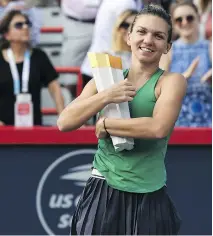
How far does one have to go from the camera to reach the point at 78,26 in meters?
8.30

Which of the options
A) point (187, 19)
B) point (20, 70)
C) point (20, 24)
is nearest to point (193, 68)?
point (187, 19)

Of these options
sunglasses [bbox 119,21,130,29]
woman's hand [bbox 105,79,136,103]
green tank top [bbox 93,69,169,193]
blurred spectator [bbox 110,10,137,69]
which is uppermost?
sunglasses [bbox 119,21,130,29]

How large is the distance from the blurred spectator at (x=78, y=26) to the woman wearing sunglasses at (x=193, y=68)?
1424 mm

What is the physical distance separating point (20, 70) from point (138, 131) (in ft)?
10.7

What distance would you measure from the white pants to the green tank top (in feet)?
15.0

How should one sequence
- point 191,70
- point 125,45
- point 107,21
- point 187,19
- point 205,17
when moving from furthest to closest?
1. point 205,17
2. point 107,21
3. point 187,19
4. point 125,45
5. point 191,70

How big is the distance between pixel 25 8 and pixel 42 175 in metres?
1.97

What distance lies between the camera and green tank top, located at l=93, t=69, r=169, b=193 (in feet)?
12.3

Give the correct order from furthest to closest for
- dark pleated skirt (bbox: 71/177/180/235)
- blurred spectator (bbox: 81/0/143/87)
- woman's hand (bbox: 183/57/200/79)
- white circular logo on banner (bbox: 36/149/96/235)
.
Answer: blurred spectator (bbox: 81/0/143/87)
woman's hand (bbox: 183/57/200/79)
white circular logo on banner (bbox: 36/149/96/235)
dark pleated skirt (bbox: 71/177/180/235)

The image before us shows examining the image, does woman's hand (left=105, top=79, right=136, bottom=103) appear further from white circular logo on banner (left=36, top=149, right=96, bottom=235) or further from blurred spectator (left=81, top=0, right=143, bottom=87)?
blurred spectator (left=81, top=0, right=143, bottom=87)

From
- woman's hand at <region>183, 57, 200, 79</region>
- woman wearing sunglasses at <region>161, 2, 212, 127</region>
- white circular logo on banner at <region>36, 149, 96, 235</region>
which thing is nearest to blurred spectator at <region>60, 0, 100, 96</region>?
woman wearing sunglasses at <region>161, 2, 212, 127</region>

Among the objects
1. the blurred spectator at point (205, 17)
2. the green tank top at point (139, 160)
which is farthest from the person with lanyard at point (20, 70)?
the green tank top at point (139, 160)

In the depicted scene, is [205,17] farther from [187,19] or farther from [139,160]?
[139,160]

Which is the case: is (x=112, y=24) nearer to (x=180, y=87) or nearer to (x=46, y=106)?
(x=46, y=106)
